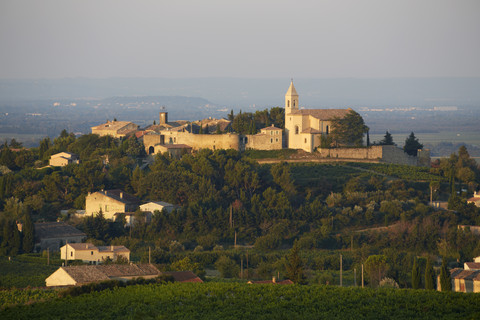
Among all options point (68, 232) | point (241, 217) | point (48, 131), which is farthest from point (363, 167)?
point (48, 131)

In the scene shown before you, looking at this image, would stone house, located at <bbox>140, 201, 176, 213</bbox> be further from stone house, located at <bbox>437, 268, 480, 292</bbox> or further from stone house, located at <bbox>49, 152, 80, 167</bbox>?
stone house, located at <bbox>437, 268, 480, 292</bbox>

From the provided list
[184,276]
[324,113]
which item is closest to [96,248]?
[184,276]

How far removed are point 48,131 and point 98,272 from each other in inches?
3008

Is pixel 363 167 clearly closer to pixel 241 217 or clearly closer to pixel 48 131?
pixel 241 217

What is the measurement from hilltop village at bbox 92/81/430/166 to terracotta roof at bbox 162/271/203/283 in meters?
17.7

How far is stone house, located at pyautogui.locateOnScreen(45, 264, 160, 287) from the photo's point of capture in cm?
2819

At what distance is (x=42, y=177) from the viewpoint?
45281 millimetres

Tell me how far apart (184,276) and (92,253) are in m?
6.39

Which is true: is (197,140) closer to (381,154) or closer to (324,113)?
(324,113)

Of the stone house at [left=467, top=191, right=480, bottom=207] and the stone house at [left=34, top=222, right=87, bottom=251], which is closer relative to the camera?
the stone house at [left=34, top=222, right=87, bottom=251]

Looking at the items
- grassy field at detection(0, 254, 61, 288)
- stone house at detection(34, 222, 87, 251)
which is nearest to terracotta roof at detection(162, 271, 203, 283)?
grassy field at detection(0, 254, 61, 288)

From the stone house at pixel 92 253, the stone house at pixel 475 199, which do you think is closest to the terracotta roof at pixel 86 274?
the stone house at pixel 92 253

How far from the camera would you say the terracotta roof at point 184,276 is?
2962cm

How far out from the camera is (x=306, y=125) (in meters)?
48.0
